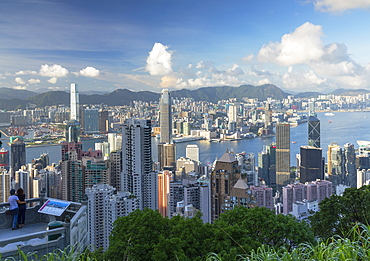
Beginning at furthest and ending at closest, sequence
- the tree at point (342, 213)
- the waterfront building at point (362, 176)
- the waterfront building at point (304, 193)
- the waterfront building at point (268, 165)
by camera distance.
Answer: the waterfront building at point (268, 165)
the waterfront building at point (362, 176)
the waterfront building at point (304, 193)
the tree at point (342, 213)

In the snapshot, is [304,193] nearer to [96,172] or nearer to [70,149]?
[96,172]

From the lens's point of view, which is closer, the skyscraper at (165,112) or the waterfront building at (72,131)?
the waterfront building at (72,131)

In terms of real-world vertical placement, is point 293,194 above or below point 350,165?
below

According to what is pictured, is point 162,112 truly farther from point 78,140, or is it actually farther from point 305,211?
point 305,211

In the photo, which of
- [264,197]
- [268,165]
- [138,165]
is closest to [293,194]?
[264,197]

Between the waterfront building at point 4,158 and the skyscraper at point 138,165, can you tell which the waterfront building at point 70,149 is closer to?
the waterfront building at point 4,158

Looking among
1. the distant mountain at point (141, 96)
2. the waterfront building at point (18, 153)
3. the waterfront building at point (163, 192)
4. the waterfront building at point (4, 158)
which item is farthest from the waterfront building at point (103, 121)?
the waterfront building at point (163, 192)
